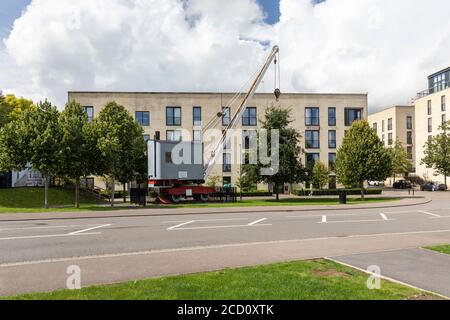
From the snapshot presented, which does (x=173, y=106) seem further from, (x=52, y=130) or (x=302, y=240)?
(x=302, y=240)

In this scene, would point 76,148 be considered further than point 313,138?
No

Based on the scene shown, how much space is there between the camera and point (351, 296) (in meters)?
6.01

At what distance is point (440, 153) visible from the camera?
56375 mm

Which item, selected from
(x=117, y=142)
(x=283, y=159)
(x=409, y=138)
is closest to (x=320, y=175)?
(x=283, y=159)

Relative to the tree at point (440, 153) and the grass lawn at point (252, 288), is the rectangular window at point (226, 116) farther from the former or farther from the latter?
the grass lawn at point (252, 288)

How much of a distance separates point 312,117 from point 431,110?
30.3 meters

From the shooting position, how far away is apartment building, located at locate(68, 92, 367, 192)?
1962 inches

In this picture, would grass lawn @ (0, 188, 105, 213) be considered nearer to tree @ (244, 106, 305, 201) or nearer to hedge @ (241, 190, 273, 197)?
tree @ (244, 106, 305, 201)

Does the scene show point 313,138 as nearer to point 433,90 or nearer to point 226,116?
point 226,116

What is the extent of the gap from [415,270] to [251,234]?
6.66 m

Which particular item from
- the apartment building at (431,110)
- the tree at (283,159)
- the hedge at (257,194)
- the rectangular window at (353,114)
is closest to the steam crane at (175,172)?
the tree at (283,159)

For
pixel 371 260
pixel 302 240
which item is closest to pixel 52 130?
pixel 302 240

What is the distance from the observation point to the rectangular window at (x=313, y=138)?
173 ft

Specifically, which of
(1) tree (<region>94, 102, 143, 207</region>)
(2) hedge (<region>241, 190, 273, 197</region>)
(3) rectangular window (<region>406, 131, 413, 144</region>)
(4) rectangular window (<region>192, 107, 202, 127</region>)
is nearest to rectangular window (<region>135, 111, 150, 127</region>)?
(4) rectangular window (<region>192, 107, 202, 127</region>)
